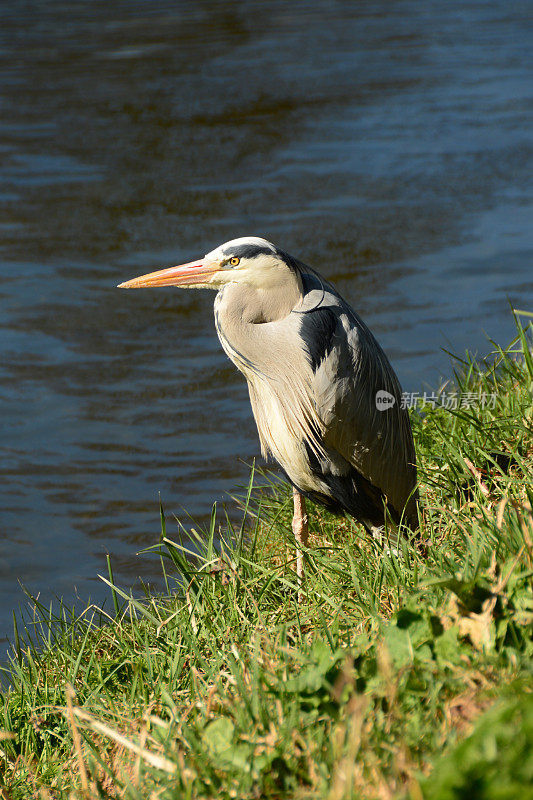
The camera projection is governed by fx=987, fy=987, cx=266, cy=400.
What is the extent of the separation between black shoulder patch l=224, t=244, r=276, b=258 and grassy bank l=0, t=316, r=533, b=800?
1043 millimetres

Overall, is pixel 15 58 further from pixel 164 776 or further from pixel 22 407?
pixel 164 776

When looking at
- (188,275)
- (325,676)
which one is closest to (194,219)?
(188,275)

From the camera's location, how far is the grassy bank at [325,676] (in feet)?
5.99

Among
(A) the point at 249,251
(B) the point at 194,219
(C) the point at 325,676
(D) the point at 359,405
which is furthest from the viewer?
(B) the point at 194,219

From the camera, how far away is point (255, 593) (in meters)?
3.43

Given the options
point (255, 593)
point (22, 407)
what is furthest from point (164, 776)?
point (22, 407)

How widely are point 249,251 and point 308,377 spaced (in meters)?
0.52

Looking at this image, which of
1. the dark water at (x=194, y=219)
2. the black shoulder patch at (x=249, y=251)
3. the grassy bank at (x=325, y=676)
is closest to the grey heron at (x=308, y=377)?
the black shoulder patch at (x=249, y=251)

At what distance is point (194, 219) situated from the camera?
9125 mm

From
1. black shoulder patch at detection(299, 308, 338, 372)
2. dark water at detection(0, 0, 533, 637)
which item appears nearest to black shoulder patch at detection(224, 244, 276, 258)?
black shoulder patch at detection(299, 308, 338, 372)

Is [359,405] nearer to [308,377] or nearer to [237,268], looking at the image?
[308,377]

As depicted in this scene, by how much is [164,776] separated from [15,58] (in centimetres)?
1411

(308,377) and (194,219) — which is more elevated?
(308,377)

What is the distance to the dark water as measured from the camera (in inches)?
237
